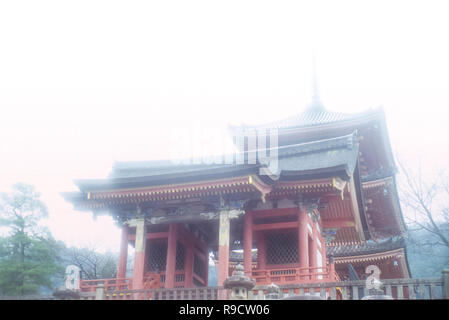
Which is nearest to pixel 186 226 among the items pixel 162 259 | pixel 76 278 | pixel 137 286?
pixel 162 259

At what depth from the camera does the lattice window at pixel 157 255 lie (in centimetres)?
1980

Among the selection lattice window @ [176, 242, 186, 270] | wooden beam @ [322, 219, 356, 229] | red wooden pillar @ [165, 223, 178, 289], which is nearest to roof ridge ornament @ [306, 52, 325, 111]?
wooden beam @ [322, 219, 356, 229]

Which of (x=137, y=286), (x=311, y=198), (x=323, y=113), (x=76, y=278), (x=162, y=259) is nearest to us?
(x=76, y=278)

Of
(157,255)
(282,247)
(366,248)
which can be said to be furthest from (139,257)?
(366,248)

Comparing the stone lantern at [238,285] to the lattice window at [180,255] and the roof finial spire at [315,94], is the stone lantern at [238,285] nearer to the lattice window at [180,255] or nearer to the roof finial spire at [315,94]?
the lattice window at [180,255]

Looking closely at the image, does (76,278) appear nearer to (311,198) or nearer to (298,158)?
(311,198)

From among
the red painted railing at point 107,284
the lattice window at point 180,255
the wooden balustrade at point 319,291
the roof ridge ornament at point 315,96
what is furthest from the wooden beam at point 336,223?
the roof ridge ornament at point 315,96

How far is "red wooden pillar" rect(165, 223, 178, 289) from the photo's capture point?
18.4m

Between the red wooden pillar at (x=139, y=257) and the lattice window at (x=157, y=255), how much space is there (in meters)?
2.66

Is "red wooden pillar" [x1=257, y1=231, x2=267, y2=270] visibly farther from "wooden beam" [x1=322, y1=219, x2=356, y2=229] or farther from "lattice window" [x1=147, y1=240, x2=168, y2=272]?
"wooden beam" [x1=322, y1=219, x2=356, y2=229]

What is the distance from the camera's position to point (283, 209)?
17.7m

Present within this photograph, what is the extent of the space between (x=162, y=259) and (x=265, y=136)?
12.5 meters
